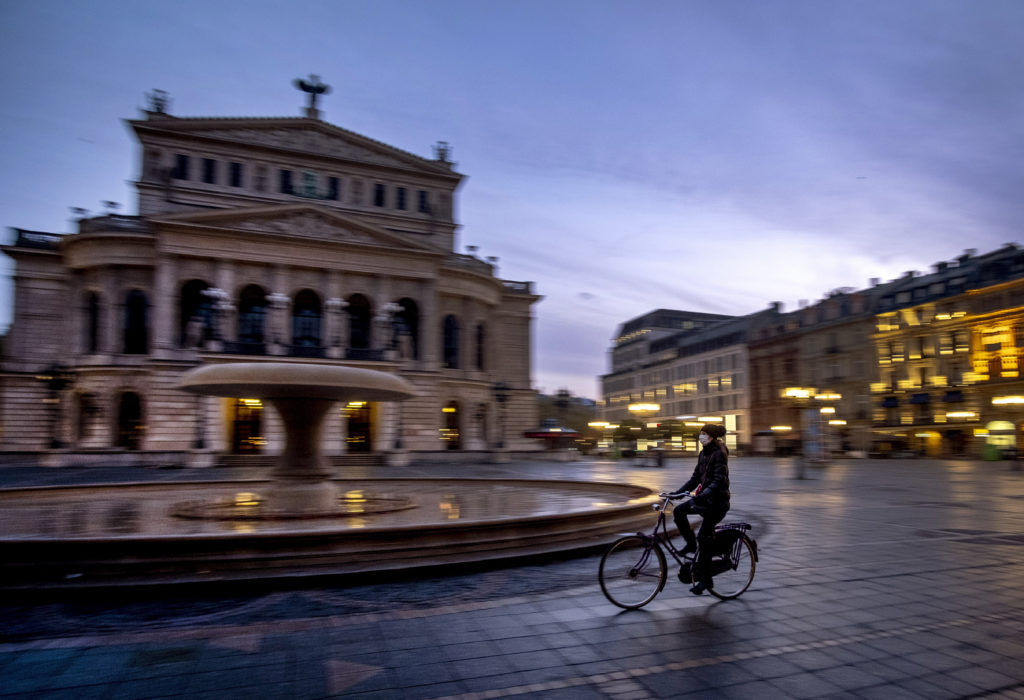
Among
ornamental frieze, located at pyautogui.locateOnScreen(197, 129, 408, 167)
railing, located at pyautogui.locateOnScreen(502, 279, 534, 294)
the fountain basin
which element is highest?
ornamental frieze, located at pyautogui.locateOnScreen(197, 129, 408, 167)

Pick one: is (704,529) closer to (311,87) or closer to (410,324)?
(410,324)

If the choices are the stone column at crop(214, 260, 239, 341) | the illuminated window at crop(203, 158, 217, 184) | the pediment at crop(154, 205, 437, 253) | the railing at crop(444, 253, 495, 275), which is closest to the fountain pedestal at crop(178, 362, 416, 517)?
the stone column at crop(214, 260, 239, 341)

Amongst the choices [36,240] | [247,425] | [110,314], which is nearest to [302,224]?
[110,314]

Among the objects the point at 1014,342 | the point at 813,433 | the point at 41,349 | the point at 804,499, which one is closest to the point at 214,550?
the point at 804,499

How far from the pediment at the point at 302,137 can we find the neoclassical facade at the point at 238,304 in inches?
5.5

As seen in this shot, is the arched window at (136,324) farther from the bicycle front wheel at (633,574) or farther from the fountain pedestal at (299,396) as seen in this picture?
the bicycle front wheel at (633,574)

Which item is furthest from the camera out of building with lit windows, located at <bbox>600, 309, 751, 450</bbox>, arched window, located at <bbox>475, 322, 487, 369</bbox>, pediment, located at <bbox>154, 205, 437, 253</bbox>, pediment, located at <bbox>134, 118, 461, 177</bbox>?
building with lit windows, located at <bbox>600, 309, 751, 450</bbox>

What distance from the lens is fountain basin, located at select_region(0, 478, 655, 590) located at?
23.7 feet

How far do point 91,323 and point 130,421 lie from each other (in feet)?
23.4

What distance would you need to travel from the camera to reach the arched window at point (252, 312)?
42875 millimetres

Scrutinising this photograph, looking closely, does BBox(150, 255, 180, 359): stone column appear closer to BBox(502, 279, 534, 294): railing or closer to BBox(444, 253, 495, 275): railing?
BBox(444, 253, 495, 275): railing

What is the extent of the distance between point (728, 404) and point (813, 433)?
49.3m

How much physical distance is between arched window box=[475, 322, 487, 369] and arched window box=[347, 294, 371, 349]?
8.71m

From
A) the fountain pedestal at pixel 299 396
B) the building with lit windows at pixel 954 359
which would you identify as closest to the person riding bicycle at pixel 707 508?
the fountain pedestal at pixel 299 396
